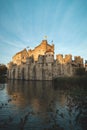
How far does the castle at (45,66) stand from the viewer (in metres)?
91.6

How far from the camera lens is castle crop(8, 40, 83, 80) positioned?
91.6 metres

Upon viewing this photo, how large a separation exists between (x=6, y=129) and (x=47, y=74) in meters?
81.3

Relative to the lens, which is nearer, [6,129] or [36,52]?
[6,129]

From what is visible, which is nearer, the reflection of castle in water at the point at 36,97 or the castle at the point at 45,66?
the reflection of castle in water at the point at 36,97

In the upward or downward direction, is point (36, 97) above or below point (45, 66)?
below

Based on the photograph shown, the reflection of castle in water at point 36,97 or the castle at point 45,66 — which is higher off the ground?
the castle at point 45,66

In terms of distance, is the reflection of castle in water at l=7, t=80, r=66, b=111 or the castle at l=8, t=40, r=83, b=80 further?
the castle at l=8, t=40, r=83, b=80

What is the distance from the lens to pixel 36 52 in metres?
112

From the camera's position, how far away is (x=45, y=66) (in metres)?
92.6

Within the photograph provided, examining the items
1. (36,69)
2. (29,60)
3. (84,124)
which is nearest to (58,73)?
(36,69)

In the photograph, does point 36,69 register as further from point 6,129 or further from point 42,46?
point 6,129

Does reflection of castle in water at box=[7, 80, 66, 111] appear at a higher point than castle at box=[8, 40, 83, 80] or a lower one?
lower

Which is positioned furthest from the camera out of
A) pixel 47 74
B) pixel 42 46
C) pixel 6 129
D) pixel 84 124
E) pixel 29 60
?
pixel 42 46

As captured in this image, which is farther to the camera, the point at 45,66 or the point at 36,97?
the point at 45,66
